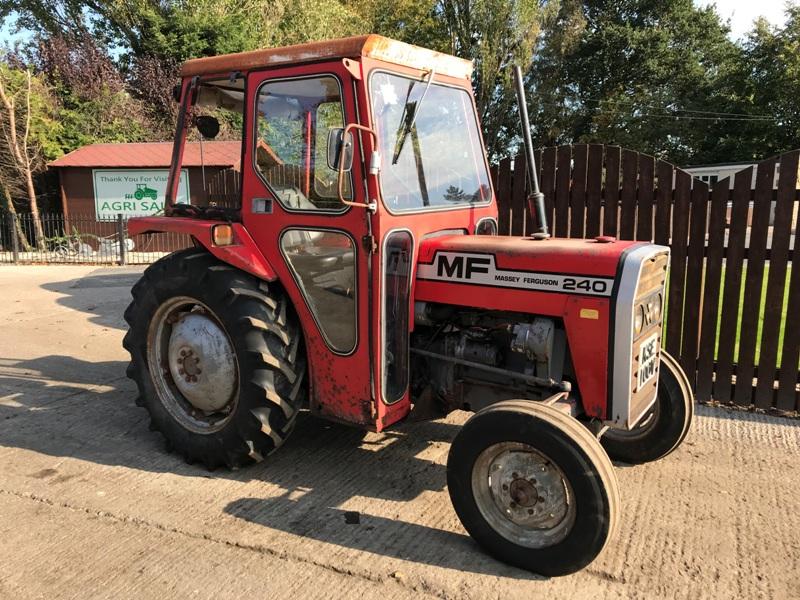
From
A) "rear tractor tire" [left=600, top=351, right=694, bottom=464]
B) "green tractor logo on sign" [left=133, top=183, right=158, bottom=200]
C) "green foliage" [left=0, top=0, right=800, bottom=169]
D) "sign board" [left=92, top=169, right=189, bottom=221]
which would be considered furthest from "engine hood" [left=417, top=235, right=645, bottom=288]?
"green tractor logo on sign" [left=133, top=183, right=158, bottom=200]

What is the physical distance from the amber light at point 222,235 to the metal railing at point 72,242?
1180cm

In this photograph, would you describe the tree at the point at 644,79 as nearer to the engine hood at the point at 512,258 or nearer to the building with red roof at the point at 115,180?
the building with red roof at the point at 115,180

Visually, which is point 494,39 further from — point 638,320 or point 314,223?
point 638,320

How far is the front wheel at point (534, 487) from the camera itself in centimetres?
269

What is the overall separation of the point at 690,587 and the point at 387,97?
2848 millimetres

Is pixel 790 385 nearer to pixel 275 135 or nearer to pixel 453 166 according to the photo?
pixel 453 166

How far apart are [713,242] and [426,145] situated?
2.79 m

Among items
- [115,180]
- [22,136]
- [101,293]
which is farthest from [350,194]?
[22,136]

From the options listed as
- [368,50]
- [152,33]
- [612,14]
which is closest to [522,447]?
[368,50]

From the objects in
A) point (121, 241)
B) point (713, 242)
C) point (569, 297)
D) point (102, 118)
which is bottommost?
point (121, 241)

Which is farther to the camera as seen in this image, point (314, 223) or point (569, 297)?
point (314, 223)

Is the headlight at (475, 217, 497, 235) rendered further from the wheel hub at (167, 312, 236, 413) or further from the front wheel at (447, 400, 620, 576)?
the wheel hub at (167, 312, 236, 413)

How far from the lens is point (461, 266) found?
344cm

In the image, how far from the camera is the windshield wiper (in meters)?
3.46
